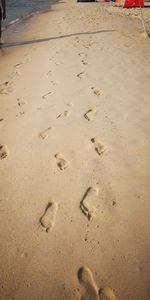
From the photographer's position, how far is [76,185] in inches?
94.3

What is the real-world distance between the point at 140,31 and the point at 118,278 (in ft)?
28.1

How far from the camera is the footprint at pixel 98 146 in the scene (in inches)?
108

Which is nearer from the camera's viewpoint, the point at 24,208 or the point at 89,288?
the point at 89,288

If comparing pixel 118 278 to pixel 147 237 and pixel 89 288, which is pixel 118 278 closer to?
pixel 89 288

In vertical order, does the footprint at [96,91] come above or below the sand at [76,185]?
above

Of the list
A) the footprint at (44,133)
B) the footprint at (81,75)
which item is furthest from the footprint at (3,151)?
the footprint at (81,75)

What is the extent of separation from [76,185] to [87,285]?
0.99 m

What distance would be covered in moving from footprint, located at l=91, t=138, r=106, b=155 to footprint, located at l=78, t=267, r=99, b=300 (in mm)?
1400

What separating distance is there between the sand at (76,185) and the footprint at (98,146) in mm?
14

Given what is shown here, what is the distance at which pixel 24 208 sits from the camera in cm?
223

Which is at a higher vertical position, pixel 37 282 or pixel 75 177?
pixel 75 177

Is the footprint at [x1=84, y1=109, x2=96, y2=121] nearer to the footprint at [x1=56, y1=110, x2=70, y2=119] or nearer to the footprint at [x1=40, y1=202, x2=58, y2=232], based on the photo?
the footprint at [x1=56, y1=110, x2=70, y2=119]

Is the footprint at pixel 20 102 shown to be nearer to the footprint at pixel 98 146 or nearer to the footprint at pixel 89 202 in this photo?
the footprint at pixel 98 146

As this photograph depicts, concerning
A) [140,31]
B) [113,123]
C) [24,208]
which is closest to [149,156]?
A: [113,123]
